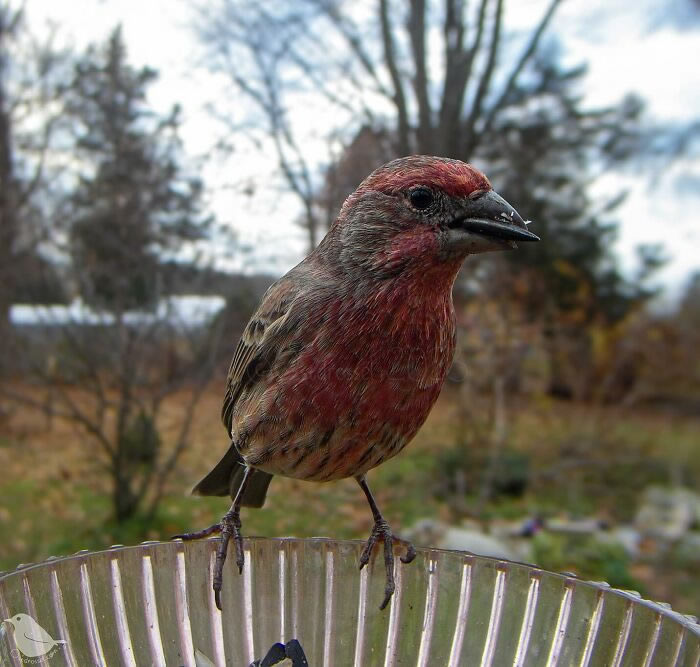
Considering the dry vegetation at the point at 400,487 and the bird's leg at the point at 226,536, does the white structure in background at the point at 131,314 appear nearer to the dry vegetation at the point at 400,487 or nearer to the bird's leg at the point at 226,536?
the dry vegetation at the point at 400,487

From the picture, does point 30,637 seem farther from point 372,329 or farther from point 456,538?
point 456,538

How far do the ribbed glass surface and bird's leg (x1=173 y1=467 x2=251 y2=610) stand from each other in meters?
0.02

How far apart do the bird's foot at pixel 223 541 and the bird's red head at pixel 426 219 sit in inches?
22.9

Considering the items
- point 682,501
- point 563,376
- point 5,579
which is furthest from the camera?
point 563,376

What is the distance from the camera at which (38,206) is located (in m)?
3.86

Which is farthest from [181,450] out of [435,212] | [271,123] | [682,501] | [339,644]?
[682,501]

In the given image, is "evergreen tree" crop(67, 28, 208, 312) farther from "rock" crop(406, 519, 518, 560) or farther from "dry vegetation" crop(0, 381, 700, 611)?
"rock" crop(406, 519, 518, 560)

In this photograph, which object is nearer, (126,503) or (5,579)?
(5,579)

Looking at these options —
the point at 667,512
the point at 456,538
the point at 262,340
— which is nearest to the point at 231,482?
the point at 262,340

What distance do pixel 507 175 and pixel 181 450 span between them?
2.42 metres

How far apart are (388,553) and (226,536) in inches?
12.7

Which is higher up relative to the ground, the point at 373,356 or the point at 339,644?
the point at 373,356

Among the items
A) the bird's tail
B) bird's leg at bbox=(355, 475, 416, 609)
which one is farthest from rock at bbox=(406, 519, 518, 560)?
bird's leg at bbox=(355, 475, 416, 609)

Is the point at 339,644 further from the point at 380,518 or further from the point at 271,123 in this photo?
the point at 271,123
